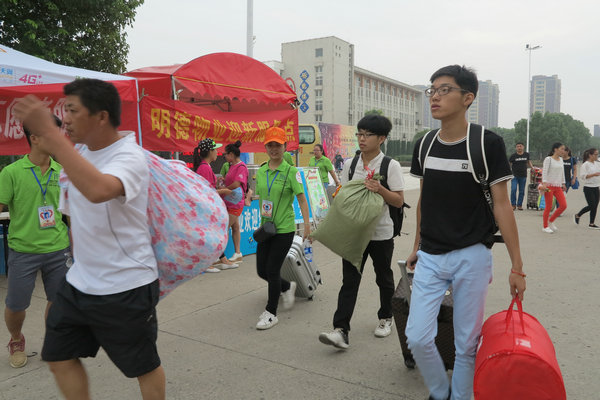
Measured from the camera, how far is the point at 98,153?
206cm

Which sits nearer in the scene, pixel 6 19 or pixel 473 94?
pixel 473 94

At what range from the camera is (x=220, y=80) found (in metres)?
7.73

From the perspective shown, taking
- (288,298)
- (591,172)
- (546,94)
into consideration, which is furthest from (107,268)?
(546,94)

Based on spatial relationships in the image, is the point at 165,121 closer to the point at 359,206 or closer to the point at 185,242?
the point at 359,206

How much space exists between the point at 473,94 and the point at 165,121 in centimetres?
524

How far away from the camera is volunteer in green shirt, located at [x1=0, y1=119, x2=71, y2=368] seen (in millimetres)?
3607

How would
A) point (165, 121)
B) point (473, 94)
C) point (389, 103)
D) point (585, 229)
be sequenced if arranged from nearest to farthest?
point (473, 94) → point (165, 121) → point (585, 229) → point (389, 103)

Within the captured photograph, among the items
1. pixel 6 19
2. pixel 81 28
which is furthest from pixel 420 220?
pixel 81 28

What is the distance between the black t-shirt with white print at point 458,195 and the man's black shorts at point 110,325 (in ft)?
4.99

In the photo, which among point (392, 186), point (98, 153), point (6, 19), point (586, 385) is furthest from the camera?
point (6, 19)

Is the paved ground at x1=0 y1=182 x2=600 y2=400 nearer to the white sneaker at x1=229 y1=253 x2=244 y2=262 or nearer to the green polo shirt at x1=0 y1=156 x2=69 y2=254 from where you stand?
the white sneaker at x1=229 y1=253 x2=244 y2=262

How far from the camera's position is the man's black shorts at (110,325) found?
6.78ft

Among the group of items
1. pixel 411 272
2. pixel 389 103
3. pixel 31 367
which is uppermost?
pixel 389 103

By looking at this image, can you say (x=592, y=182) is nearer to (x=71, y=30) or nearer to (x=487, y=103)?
(x=71, y=30)
